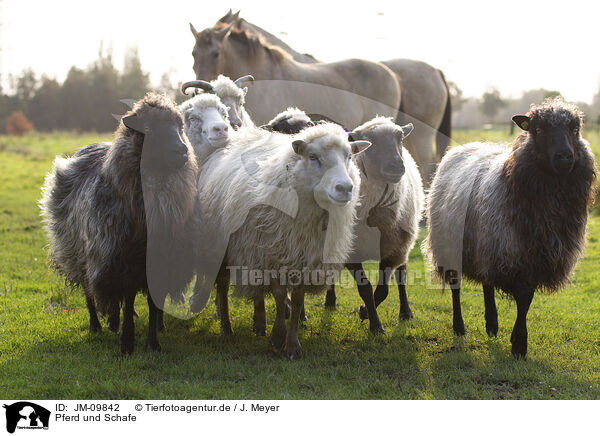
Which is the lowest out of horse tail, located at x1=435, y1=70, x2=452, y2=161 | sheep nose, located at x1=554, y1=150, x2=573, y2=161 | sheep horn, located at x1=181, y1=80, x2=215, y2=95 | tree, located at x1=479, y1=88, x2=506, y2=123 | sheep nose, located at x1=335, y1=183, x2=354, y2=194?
tree, located at x1=479, y1=88, x2=506, y2=123

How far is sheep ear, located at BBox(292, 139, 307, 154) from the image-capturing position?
460cm

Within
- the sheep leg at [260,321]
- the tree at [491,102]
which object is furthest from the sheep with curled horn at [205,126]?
the tree at [491,102]

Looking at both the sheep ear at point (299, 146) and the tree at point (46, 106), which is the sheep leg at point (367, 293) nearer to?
the sheep ear at point (299, 146)

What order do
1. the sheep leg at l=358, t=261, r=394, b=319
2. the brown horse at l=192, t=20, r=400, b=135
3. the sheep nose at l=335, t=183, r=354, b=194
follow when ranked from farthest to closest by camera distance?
the brown horse at l=192, t=20, r=400, b=135, the sheep leg at l=358, t=261, r=394, b=319, the sheep nose at l=335, t=183, r=354, b=194

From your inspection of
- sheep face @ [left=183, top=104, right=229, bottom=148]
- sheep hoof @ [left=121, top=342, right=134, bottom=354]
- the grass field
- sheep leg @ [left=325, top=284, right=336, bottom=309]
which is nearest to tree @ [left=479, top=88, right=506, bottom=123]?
the grass field

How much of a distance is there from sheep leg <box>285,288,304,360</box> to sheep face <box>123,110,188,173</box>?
1.39 meters

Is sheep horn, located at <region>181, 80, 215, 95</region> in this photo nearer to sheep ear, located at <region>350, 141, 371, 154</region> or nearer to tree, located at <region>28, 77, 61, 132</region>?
sheep ear, located at <region>350, 141, 371, 154</region>

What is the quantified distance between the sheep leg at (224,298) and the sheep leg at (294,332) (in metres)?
0.72

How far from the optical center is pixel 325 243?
4.82 meters

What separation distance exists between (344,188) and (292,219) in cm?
59

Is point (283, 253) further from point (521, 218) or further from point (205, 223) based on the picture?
point (521, 218)

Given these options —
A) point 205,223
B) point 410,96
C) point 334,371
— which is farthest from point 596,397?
point 410,96

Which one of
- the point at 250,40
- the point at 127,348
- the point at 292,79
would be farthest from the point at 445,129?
the point at 127,348

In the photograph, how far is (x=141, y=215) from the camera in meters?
4.73
